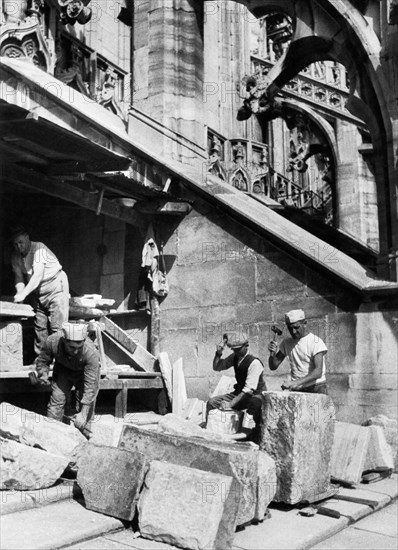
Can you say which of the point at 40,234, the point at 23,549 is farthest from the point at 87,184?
the point at 23,549

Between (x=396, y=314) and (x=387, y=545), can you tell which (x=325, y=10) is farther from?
(x=387, y=545)

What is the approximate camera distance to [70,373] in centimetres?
681

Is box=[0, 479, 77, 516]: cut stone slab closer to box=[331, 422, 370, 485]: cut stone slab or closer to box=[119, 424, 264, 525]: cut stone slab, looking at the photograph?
box=[119, 424, 264, 525]: cut stone slab

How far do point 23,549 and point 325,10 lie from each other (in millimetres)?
8438

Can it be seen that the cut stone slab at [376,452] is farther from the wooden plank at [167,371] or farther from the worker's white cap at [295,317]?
the wooden plank at [167,371]

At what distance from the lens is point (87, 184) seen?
8.81 metres

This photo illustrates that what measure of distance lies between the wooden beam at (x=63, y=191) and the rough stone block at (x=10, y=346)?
1.75 meters

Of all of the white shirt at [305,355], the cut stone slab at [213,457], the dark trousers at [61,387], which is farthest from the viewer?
the white shirt at [305,355]

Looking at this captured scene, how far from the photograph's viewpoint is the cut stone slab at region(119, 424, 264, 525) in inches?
197

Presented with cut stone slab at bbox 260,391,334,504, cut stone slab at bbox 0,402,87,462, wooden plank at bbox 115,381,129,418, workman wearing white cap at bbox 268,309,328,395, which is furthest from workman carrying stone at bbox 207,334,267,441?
cut stone slab at bbox 0,402,87,462

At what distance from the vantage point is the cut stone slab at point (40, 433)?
5.70 meters

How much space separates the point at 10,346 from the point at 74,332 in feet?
4.56

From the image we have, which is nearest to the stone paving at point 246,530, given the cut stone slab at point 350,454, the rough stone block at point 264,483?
the rough stone block at point 264,483

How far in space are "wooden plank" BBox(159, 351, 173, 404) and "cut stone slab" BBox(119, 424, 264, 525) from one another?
3.81 meters
